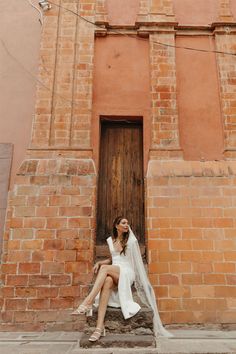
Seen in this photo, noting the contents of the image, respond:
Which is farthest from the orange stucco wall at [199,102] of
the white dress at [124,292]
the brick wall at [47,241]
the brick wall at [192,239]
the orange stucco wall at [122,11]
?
the white dress at [124,292]

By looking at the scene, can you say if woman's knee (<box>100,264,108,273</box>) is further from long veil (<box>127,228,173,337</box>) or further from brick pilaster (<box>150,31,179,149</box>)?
brick pilaster (<box>150,31,179,149</box>)

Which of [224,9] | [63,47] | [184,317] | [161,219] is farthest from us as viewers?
[224,9]

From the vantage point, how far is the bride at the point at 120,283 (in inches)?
153

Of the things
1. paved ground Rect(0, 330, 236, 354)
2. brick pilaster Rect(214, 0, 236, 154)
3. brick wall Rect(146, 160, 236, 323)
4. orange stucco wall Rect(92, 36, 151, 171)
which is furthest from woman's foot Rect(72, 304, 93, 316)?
brick pilaster Rect(214, 0, 236, 154)

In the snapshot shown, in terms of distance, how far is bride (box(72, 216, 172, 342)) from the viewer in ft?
12.7

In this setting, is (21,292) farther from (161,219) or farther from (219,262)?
(219,262)

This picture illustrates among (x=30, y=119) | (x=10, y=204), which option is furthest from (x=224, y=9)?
(x=10, y=204)

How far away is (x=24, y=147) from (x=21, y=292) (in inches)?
118

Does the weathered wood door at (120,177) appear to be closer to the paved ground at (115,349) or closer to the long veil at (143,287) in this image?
the long veil at (143,287)

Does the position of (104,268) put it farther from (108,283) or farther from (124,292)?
(124,292)

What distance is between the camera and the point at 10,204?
556 centimetres

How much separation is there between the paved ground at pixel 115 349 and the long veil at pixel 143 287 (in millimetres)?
176

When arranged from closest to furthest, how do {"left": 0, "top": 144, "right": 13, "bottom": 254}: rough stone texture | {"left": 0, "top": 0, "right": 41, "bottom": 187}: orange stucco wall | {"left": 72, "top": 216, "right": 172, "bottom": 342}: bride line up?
{"left": 72, "top": 216, "right": 172, "bottom": 342}: bride
{"left": 0, "top": 144, "right": 13, "bottom": 254}: rough stone texture
{"left": 0, "top": 0, "right": 41, "bottom": 187}: orange stucco wall

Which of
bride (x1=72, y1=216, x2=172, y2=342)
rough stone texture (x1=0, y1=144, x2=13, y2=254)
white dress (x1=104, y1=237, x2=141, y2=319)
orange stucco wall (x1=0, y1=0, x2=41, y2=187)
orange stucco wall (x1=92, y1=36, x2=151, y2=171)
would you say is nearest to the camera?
bride (x1=72, y1=216, x2=172, y2=342)
